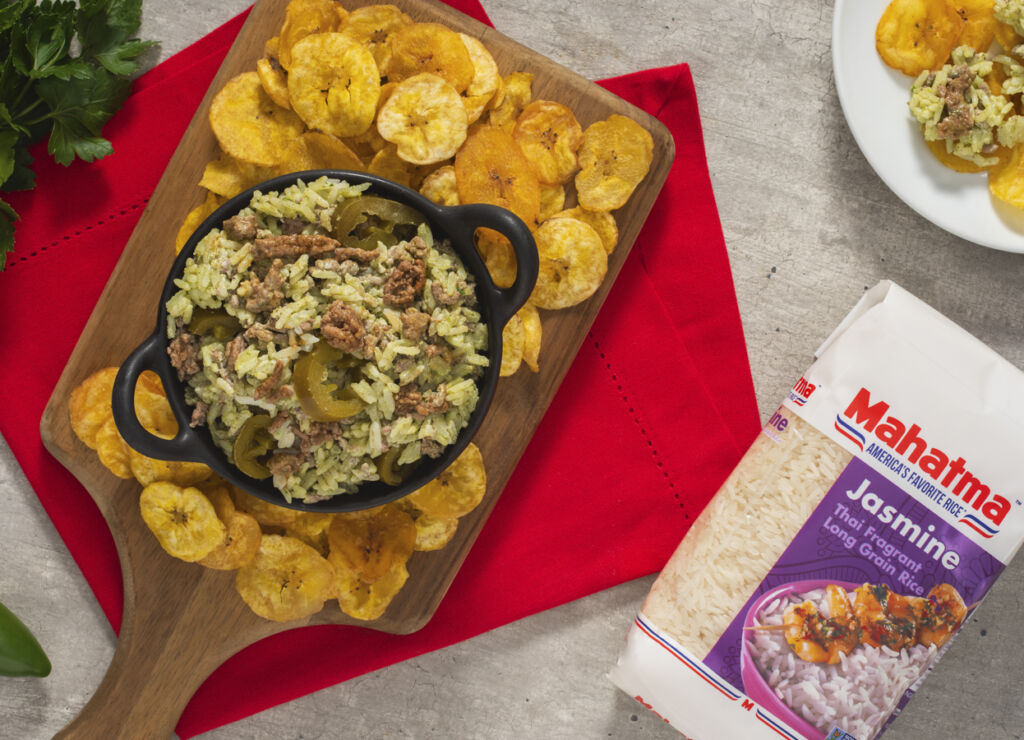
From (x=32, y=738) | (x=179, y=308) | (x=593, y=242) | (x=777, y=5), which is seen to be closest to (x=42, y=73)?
(x=179, y=308)

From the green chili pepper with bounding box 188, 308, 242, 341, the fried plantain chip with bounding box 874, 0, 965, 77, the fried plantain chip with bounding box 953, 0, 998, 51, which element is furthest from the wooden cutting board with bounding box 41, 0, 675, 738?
the fried plantain chip with bounding box 953, 0, 998, 51

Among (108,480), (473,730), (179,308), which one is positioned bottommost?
(473,730)

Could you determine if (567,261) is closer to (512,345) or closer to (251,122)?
(512,345)

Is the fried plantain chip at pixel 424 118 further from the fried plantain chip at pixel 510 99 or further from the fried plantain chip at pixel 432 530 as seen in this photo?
the fried plantain chip at pixel 432 530

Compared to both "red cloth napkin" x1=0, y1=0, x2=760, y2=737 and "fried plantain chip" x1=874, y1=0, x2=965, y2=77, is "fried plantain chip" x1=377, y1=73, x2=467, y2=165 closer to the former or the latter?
"red cloth napkin" x1=0, y1=0, x2=760, y2=737

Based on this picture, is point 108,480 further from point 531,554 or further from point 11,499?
point 531,554

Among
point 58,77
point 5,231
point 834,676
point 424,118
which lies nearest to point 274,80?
point 424,118

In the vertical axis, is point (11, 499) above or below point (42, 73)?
below
